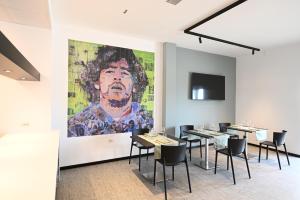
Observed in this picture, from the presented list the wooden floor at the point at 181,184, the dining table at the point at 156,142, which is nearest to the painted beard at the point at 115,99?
the dining table at the point at 156,142

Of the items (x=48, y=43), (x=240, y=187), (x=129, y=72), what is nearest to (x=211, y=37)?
(x=129, y=72)

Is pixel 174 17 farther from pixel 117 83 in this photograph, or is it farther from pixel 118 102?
pixel 118 102

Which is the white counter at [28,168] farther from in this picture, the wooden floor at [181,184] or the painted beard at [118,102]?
the painted beard at [118,102]

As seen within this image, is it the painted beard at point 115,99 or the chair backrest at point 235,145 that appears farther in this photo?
the painted beard at point 115,99

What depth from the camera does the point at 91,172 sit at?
11.8 feet

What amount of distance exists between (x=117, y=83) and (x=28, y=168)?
2.76 m

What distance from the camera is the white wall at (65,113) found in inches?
143

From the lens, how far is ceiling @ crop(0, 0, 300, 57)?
2779mm

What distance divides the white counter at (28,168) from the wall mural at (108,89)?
1249 millimetres

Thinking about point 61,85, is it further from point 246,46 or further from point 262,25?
point 246,46

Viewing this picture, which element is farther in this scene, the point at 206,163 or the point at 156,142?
the point at 206,163

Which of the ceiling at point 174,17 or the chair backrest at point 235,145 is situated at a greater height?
the ceiling at point 174,17

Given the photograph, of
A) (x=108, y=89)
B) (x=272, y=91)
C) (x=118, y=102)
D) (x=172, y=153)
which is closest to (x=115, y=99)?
(x=118, y=102)

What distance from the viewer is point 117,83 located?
4.20 m
